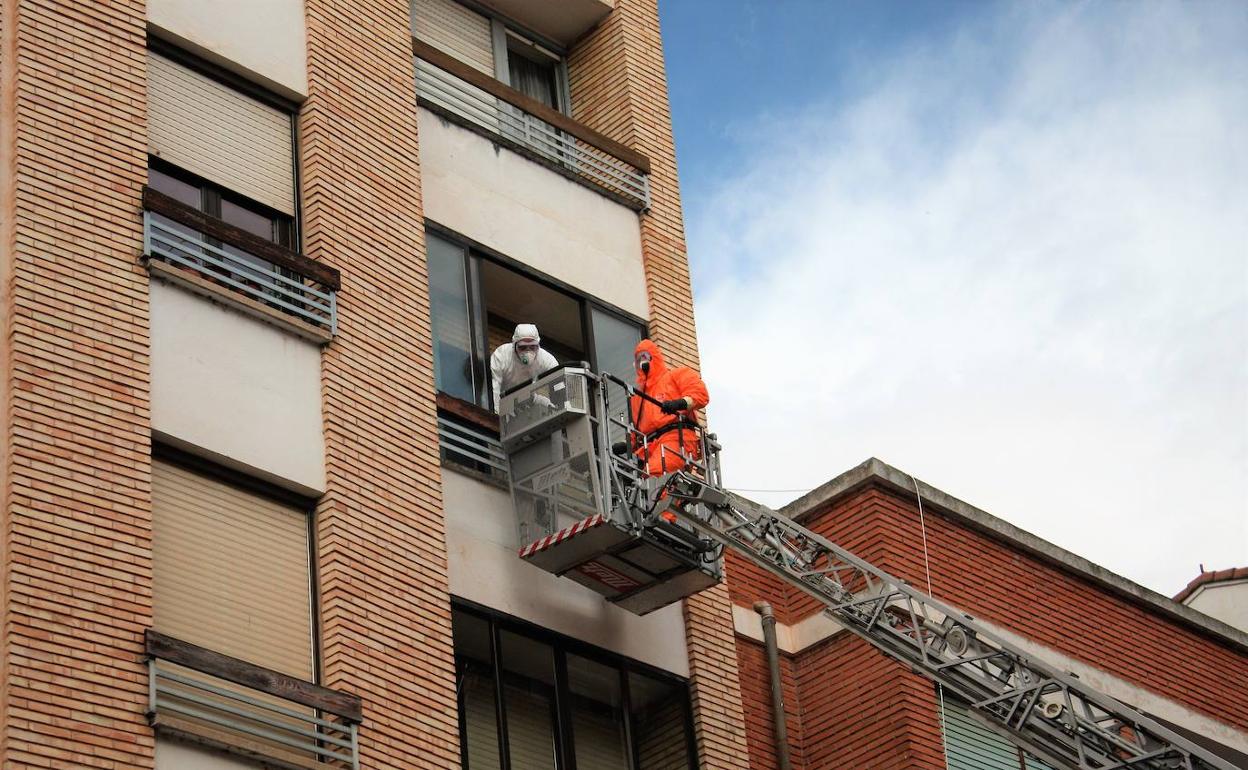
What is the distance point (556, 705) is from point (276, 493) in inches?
132

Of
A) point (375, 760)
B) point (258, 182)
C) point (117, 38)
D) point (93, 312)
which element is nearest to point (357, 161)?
point (258, 182)

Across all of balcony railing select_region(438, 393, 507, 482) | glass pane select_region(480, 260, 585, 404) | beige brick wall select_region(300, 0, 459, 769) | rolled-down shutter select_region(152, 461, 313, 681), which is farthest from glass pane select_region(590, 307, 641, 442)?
rolled-down shutter select_region(152, 461, 313, 681)

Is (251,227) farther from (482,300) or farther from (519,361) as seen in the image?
(519,361)

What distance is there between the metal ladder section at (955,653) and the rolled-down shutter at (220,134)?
4.45 metres

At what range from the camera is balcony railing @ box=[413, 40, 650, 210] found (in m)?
20.8

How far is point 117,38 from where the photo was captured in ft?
55.5

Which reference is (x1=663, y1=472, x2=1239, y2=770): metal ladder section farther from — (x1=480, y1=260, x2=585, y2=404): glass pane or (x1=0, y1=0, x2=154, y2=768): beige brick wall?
(x1=0, y1=0, x2=154, y2=768): beige brick wall

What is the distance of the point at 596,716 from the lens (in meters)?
18.6

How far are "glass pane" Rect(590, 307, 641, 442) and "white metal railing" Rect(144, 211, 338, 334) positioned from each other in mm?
3790

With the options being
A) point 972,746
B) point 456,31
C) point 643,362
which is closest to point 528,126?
point 456,31

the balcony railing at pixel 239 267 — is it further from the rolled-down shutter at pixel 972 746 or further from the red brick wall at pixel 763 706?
the rolled-down shutter at pixel 972 746

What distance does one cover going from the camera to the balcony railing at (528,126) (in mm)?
20812

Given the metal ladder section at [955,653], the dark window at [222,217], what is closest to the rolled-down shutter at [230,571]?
the dark window at [222,217]

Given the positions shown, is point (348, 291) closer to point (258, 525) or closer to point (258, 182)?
point (258, 182)
